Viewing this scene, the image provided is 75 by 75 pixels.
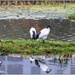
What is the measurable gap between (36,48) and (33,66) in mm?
1803

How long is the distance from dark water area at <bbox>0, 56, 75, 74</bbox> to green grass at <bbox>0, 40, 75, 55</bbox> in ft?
1.65

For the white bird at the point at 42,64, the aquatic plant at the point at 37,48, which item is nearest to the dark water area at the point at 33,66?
the white bird at the point at 42,64

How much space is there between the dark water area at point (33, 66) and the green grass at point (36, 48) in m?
0.50

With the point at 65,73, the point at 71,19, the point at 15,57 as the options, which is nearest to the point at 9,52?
the point at 15,57

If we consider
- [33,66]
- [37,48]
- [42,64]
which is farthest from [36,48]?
[33,66]

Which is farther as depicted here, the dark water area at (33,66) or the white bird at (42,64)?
the white bird at (42,64)

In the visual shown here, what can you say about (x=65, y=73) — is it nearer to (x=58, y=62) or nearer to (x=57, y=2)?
(x=58, y=62)

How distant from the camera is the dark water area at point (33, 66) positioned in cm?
777

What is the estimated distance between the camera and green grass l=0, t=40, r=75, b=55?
981 centimetres

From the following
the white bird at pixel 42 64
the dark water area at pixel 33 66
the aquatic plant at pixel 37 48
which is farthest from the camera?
the aquatic plant at pixel 37 48

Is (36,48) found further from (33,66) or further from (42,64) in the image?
(33,66)

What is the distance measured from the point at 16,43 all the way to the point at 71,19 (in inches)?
468

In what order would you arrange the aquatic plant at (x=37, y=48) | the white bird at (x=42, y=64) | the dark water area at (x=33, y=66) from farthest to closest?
the aquatic plant at (x=37, y=48)
the white bird at (x=42, y=64)
the dark water area at (x=33, y=66)

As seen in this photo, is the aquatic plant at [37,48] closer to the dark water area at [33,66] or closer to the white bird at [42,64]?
the dark water area at [33,66]
